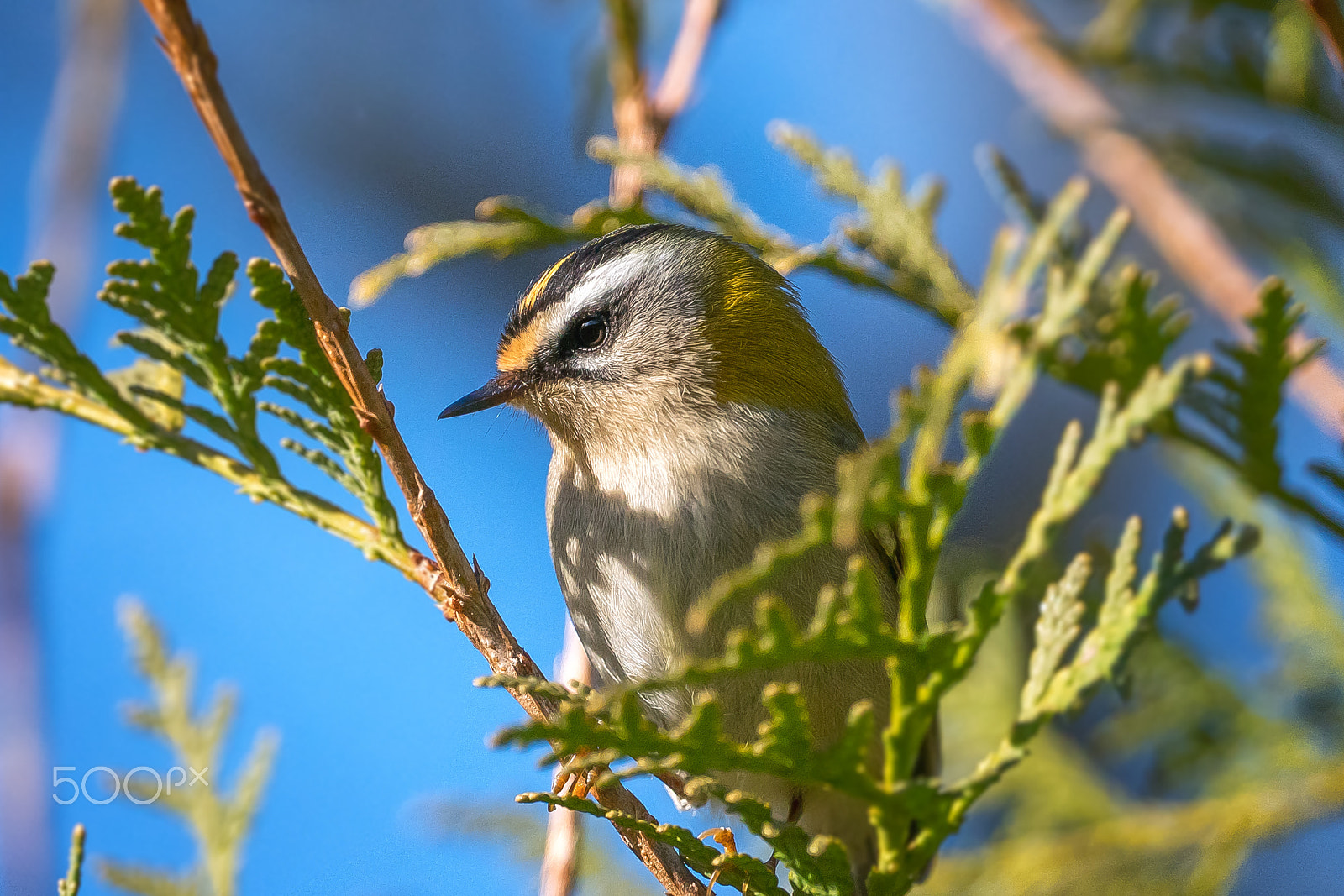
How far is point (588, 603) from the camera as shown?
46.8 inches

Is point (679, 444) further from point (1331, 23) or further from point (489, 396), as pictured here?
point (1331, 23)

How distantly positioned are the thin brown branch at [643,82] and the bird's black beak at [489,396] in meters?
0.29

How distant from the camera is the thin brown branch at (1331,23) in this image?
0.68 m

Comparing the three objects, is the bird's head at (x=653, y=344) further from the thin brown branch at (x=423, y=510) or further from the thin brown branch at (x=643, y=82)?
the thin brown branch at (x=423, y=510)

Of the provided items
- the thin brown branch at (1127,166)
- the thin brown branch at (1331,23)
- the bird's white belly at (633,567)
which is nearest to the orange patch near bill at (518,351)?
the bird's white belly at (633,567)

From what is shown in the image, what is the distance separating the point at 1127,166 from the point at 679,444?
2.08 feet

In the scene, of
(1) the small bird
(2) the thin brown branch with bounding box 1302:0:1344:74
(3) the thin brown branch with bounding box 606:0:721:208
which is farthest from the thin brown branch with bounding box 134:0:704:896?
(2) the thin brown branch with bounding box 1302:0:1344:74

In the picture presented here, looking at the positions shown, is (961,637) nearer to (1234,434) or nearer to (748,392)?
(1234,434)

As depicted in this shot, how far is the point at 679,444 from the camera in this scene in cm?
122

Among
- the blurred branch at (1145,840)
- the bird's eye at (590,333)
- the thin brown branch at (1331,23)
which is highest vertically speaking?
the bird's eye at (590,333)

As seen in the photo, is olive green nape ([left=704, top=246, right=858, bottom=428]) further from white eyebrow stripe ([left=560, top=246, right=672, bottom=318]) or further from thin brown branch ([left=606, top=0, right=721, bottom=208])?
thin brown branch ([left=606, top=0, right=721, bottom=208])

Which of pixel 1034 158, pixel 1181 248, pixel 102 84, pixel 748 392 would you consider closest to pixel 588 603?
pixel 748 392

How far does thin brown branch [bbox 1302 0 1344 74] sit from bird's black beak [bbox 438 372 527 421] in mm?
939

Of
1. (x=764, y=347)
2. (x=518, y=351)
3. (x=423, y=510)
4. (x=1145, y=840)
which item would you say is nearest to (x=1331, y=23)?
(x=423, y=510)
